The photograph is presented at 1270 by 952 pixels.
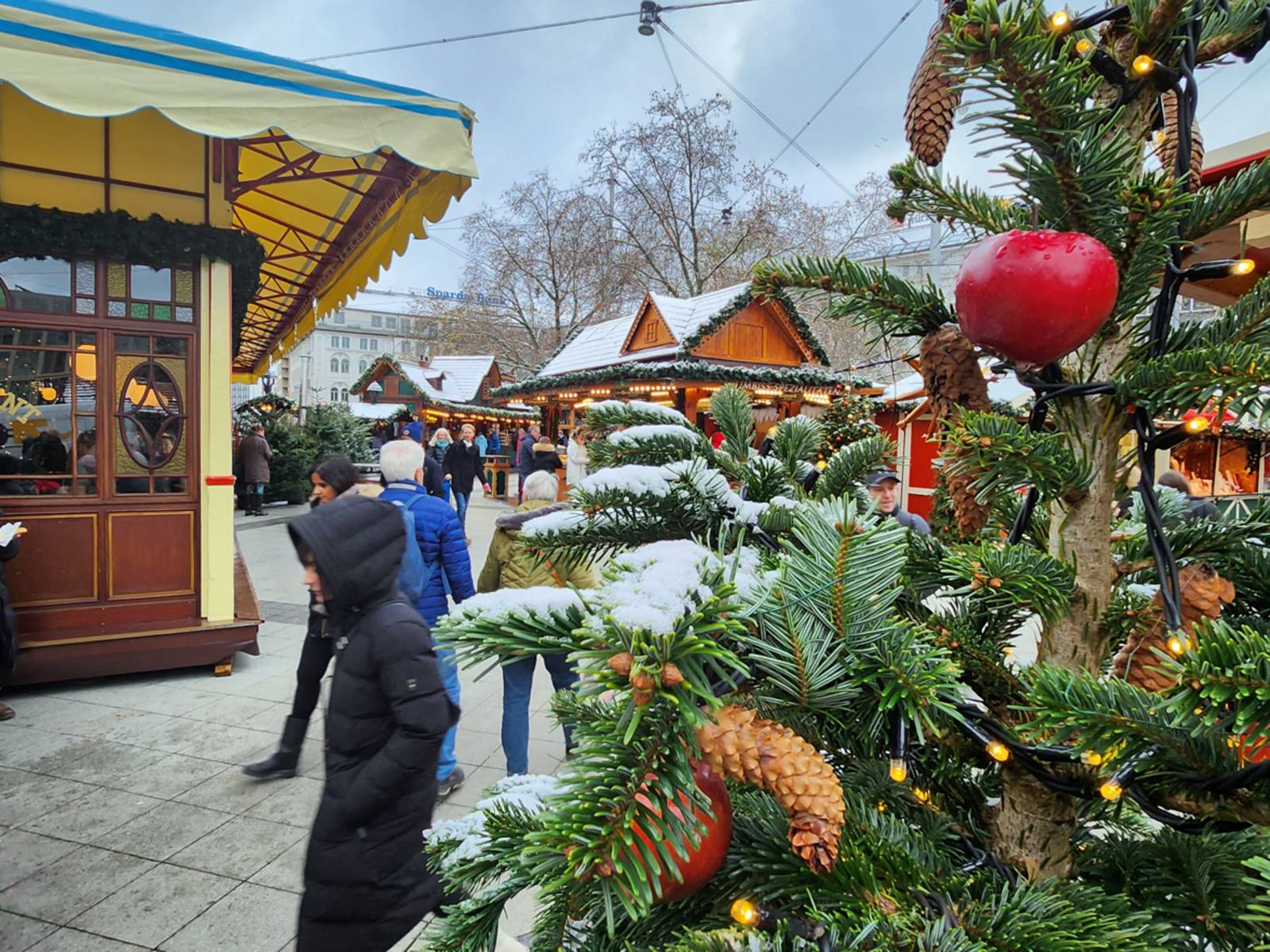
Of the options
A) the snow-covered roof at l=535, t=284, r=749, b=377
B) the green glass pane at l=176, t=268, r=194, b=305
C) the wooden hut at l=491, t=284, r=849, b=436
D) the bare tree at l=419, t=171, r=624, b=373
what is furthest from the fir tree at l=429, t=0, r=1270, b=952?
the bare tree at l=419, t=171, r=624, b=373

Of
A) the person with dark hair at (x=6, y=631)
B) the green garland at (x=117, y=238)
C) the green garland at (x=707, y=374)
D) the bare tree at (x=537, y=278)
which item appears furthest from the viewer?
the bare tree at (x=537, y=278)

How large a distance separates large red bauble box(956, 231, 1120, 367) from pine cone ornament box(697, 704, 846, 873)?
18.7 inches

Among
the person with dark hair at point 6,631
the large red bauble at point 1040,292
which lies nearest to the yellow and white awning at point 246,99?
the person with dark hair at point 6,631

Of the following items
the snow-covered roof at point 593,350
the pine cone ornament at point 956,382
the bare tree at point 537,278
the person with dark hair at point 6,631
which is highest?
the bare tree at point 537,278

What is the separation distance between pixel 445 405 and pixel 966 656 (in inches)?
1252

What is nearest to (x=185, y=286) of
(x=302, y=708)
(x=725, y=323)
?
(x=302, y=708)

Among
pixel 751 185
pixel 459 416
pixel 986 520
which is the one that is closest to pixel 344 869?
pixel 986 520

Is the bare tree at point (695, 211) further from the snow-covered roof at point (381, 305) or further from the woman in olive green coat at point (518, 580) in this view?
the snow-covered roof at point (381, 305)

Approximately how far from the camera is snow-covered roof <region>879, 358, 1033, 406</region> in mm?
1018

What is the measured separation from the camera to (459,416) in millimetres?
32875

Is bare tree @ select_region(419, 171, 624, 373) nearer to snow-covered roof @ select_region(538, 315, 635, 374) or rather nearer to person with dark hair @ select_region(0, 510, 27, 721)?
snow-covered roof @ select_region(538, 315, 635, 374)

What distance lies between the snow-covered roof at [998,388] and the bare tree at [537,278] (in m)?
17.8

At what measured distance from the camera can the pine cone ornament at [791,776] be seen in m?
0.63

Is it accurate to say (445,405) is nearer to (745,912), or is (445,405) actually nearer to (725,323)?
(725,323)
